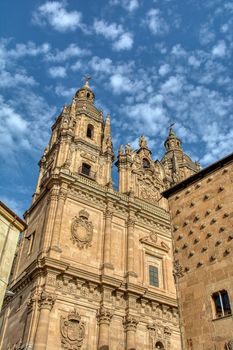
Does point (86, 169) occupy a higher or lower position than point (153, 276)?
higher

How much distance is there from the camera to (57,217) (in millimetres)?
24828

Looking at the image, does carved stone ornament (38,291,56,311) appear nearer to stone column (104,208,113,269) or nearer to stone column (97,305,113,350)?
stone column (97,305,113,350)

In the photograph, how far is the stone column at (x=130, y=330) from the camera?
22328mm

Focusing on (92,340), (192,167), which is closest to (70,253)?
(92,340)

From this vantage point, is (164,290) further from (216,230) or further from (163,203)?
(216,230)

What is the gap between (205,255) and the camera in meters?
11.3

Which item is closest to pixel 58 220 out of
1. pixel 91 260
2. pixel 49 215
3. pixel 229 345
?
pixel 49 215

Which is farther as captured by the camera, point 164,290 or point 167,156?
point 167,156

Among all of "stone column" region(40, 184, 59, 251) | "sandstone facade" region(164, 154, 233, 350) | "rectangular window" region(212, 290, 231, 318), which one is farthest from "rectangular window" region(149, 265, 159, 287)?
"rectangular window" region(212, 290, 231, 318)

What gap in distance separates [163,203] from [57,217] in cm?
1182

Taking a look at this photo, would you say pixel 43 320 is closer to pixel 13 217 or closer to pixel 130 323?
pixel 130 323

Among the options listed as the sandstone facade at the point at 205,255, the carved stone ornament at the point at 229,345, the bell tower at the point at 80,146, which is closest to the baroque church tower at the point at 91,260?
the bell tower at the point at 80,146

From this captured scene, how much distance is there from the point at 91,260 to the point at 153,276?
17.9 feet

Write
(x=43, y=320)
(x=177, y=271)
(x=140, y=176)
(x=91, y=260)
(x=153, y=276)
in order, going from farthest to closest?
1. (x=140, y=176)
2. (x=153, y=276)
3. (x=91, y=260)
4. (x=43, y=320)
5. (x=177, y=271)
